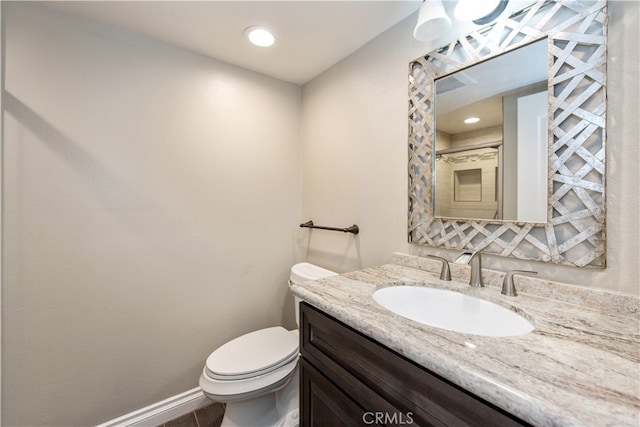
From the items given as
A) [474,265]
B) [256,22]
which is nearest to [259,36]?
[256,22]

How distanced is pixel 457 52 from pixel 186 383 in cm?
227

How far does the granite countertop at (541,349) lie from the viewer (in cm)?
41

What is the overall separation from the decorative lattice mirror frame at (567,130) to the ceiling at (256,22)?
51 cm

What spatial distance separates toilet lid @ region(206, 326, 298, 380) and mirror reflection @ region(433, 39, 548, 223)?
3.44 ft

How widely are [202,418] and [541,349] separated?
175 centimetres

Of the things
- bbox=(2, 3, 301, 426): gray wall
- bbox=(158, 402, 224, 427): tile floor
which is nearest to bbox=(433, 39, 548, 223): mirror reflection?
bbox=(2, 3, 301, 426): gray wall

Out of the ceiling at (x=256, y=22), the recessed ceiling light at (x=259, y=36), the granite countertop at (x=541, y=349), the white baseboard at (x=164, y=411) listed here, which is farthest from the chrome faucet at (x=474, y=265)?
the white baseboard at (x=164, y=411)

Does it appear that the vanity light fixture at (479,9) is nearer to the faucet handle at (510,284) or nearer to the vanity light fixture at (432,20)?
the vanity light fixture at (432,20)

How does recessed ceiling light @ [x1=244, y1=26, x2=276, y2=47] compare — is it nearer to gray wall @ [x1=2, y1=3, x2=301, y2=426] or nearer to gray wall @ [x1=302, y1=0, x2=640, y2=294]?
gray wall @ [x1=2, y1=3, x2=301, y2=426]

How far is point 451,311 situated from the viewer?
0.92 meters

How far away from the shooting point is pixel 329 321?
0.82 metres

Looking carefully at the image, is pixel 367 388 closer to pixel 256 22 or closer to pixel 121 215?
pixel 121 215

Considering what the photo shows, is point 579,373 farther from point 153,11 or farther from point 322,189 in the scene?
point 153,11

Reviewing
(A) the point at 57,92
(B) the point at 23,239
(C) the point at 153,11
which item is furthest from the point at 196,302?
(C) the point at 153,11
